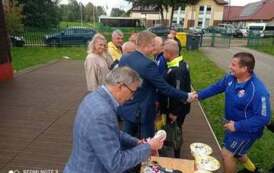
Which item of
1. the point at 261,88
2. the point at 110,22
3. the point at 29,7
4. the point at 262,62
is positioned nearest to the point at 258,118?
the point at 261,88

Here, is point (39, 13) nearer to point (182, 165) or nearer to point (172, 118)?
point (172, 118)

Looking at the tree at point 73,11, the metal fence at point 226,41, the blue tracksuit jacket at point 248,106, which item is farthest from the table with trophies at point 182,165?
the tree at point 73,11

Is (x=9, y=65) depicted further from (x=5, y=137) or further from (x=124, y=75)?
(x=124, y=75)

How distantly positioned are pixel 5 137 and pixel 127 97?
3.57 metres

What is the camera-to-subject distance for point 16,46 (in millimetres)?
20875

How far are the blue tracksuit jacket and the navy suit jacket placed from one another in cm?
66

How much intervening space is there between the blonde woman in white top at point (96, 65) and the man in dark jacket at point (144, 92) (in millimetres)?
1272

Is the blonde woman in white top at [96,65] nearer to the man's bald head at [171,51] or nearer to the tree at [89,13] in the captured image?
the man's bald head at [171,51]

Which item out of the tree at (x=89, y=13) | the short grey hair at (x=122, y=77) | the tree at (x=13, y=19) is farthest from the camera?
the tree at (x=89, y=13)

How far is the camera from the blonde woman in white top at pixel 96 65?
4840 mm

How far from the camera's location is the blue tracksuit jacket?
10.5ft

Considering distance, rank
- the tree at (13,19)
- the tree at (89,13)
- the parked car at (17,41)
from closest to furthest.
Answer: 1. the tree at (13,19)
2. the parked car at (17,41)
3. the tree at (89,13)

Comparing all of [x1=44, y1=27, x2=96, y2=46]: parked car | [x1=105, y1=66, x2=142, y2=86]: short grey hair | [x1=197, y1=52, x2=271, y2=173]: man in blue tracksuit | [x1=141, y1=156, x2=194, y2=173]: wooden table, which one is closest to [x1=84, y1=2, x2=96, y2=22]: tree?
[x1=44, y1=27, x2=96, y2=46]: parked car

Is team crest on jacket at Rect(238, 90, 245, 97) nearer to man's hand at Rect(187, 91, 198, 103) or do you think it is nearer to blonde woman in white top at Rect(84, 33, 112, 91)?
man's hand at Rect(187, 91, 198, 103)
